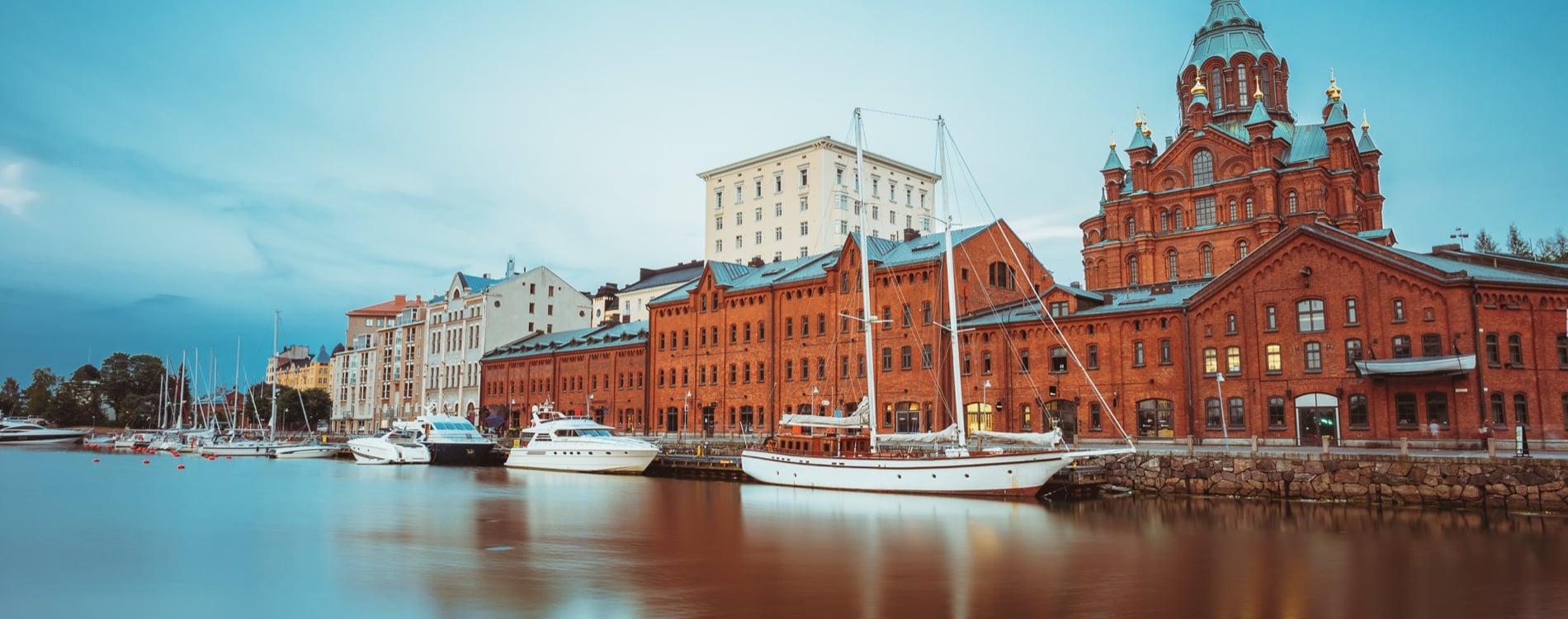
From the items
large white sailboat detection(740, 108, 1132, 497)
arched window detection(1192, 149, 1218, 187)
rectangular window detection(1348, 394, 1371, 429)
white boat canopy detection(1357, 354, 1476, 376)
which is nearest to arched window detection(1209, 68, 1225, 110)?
arched window detection(1192, 149, 1218, 187)

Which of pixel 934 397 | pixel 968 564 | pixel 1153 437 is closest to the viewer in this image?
pixel 968 564

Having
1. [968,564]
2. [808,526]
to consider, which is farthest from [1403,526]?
[808,526]

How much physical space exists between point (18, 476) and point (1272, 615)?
67492 millimetres

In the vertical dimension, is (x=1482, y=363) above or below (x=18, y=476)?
above

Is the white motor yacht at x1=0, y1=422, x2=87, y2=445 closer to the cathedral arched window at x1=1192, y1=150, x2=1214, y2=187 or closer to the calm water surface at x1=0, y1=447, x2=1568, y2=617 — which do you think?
the calm water surface at x1=0, y1=447, x2=1568, y2=617

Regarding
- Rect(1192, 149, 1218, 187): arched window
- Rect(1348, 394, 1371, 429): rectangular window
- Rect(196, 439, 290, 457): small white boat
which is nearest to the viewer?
Rect(1348, 394, 1371, 429): rectangular window

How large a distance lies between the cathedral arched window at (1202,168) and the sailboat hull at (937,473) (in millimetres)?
39160

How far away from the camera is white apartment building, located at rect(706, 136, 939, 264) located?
96.1 metres

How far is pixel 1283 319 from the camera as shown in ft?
154

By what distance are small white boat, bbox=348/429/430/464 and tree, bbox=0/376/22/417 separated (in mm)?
135487

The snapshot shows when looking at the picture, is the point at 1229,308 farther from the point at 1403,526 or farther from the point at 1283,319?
the point at 1403,526

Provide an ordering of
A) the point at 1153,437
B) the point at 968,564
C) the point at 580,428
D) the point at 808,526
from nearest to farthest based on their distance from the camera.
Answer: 1. the point at 968,564
2. the point at 808,526
3. the point at 1153,437
4. the point at 580,428

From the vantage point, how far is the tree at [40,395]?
153750 millimetres

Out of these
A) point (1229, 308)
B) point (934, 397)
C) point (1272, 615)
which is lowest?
point (1272, 615)
